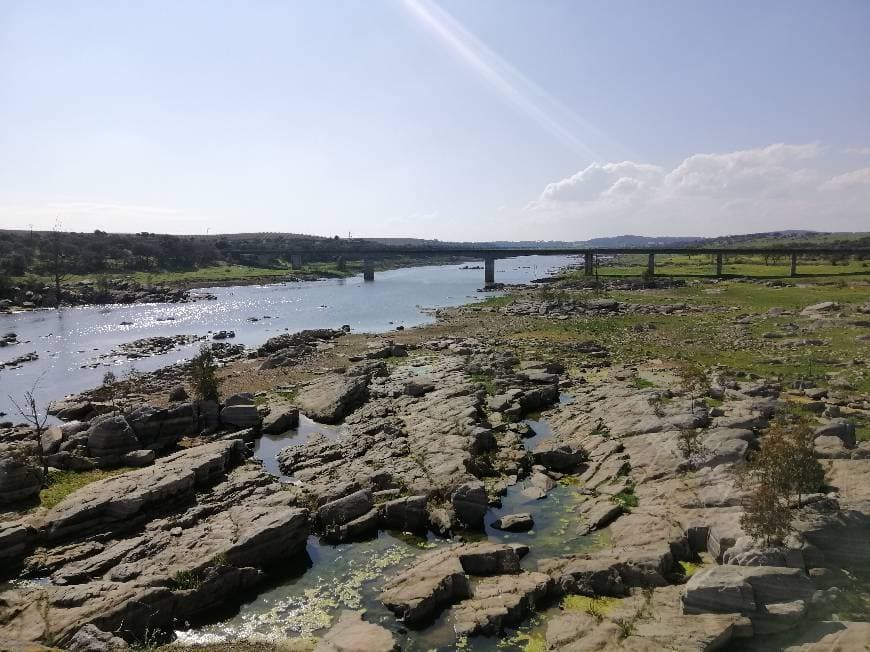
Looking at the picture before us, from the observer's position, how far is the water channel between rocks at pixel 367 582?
1533cm

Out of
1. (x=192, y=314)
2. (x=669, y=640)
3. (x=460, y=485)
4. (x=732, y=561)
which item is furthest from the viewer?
(x=192, y=314)

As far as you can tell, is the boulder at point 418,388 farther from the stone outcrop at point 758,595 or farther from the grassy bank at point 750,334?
the stone outcrop at point 758,595

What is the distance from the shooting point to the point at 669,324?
63.7m

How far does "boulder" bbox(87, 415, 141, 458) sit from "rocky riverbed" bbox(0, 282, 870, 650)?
0.11 meters

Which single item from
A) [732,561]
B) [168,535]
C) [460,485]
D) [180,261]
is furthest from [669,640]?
[180,261]

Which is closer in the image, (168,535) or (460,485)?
(168,535)

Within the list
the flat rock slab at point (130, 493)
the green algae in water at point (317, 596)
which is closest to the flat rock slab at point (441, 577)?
the green algae in water at point (317, 596)

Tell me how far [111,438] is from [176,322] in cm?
6452

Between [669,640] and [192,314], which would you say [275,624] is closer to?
[669,640]

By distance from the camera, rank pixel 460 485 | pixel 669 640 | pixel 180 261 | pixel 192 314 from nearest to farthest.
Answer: pixel 669 640
pixel 460 485
pixel 192 314
pixel 180 261

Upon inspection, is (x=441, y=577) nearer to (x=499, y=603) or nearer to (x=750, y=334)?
(x=499, y=603)

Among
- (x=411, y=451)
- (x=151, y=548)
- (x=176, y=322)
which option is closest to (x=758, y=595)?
(x=411, y=451)

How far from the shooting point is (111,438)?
27.9m

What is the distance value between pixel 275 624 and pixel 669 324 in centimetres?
5869
